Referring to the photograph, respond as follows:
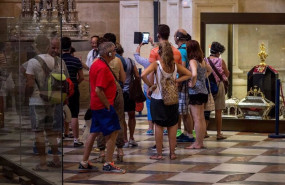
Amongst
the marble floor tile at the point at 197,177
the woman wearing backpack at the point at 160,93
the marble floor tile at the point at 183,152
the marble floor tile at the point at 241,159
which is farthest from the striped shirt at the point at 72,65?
the marble floor tile at the point at 197,177

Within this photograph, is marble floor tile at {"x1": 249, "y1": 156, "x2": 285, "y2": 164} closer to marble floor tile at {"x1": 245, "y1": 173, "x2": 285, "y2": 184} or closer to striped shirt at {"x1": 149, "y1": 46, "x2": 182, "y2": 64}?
marble floor tile at {"x1": 245, "y1": 173, "x2": 285, "y2": 184}

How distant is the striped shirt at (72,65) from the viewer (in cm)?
1332

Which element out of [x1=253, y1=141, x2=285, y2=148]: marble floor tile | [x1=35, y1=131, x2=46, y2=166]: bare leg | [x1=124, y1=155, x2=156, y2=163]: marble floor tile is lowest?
[x1=124, y1=155, x2=156, y2=163]: marble floor tile

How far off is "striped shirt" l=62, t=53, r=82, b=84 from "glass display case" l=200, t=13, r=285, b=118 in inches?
119

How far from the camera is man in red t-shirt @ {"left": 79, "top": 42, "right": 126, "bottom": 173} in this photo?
10.8 meters

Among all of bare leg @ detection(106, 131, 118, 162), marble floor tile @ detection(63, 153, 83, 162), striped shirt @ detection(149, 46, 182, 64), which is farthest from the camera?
striped shirt @ detection(149, 46, 182, 64)

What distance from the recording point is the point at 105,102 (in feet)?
35.2

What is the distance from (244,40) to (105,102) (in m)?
5.60

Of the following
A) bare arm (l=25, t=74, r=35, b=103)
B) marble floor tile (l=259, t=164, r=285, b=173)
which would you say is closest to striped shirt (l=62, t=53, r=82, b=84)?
marble floor tile (l=259, t=164, r=285, b=173)

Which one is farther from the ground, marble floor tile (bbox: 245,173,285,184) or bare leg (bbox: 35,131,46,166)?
bare leg (bbox: 35,131,46,166)

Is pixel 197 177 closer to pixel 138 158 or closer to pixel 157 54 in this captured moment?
pixel 138 158

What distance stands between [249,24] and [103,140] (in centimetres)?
492

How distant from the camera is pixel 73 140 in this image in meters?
14.4

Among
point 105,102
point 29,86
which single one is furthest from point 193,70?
point 29,86
